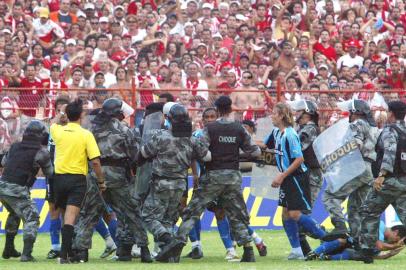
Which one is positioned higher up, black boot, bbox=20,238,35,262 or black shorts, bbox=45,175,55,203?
black shorts, bbox=45,175,55,203

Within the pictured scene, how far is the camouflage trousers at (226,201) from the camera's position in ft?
57.1

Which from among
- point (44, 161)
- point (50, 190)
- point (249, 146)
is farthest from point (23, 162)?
point (249, 146)

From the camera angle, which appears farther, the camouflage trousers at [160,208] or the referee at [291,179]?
the referee at [291,179]

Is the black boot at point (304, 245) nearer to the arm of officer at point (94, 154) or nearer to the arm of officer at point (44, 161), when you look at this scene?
the arm of officer at point (94, 154)

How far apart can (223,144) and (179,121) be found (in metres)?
0.69

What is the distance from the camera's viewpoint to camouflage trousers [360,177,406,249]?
16922 mm

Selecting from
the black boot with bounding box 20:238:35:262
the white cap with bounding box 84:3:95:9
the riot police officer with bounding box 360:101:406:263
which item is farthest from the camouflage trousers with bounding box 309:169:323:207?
the white cap with bounding box 84:3:95:9

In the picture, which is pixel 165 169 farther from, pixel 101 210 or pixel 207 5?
pixel 207 5

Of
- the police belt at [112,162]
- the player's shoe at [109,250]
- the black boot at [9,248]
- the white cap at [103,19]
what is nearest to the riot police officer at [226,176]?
the police belt at [112,162]

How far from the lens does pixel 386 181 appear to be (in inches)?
667

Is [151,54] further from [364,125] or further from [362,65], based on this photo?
[364,125]

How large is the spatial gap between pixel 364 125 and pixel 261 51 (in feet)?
36.4

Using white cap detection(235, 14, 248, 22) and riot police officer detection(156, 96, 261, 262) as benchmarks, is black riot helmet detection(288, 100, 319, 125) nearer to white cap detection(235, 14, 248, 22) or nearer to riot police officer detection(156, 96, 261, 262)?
riot police officer detection(156, 96, 261, 262)

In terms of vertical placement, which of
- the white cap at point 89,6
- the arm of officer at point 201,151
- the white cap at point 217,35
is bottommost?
the arm of officer at point 201,151
